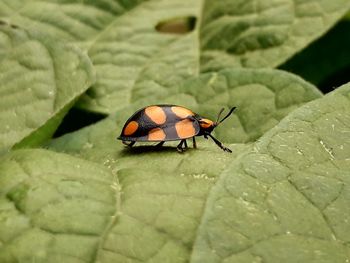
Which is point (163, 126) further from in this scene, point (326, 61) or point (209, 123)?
point (326, 61)

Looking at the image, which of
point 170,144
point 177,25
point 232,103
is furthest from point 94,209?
point 177,25

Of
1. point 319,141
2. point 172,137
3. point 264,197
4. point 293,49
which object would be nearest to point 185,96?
point 172,137

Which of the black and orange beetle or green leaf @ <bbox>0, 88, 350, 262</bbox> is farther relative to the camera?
the black and orange beetle

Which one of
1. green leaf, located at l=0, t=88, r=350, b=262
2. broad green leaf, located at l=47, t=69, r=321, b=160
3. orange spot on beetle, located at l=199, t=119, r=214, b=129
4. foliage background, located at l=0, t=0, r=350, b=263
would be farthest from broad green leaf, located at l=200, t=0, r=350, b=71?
green leaf, located at l=0, t=88, r=350, b=262

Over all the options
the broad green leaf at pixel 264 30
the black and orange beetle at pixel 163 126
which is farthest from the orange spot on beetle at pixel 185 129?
the broad green leaf at pixel 264 30

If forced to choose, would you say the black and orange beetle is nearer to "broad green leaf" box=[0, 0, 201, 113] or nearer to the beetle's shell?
the beetle's shell

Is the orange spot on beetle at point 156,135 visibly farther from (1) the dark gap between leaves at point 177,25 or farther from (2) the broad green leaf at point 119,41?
(1) the dark gap between leaves at point 177,25
